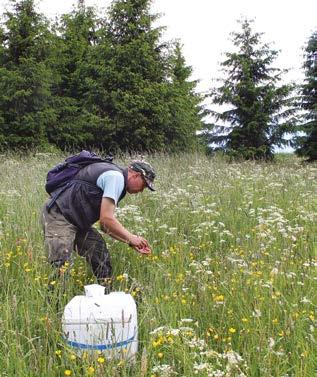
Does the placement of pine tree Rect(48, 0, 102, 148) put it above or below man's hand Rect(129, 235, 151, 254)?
above

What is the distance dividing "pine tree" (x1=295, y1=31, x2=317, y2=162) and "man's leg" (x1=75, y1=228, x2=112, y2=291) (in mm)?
11865

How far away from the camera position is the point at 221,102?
591 inches

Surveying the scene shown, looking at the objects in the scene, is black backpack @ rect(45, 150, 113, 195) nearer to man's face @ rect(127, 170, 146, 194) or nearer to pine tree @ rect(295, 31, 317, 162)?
man's face @ rect(127, 170, 146, 194)

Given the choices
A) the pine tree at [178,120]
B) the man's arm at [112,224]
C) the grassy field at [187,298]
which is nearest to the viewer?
the grassy field at [187,298]

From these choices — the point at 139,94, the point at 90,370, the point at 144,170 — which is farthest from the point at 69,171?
the point at 139,94

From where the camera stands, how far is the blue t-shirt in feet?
11.0

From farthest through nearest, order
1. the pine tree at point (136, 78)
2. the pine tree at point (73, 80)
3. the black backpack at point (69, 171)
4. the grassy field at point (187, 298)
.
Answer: the pine tree at point (73, 80)
the pine tree at point (136, 78)
the black backpack at point (69, 171)
the grassy field at point (187, 298)

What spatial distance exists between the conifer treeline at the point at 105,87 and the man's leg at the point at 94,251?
34.3ft

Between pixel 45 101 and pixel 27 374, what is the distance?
13926 mm

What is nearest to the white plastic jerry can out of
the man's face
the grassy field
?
the grassy field

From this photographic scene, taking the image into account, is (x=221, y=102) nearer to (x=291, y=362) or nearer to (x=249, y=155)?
(x=249, y=155)

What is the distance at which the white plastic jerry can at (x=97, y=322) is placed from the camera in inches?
94.2

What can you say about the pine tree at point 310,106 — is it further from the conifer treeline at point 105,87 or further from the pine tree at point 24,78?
the pine tree at point 24,78

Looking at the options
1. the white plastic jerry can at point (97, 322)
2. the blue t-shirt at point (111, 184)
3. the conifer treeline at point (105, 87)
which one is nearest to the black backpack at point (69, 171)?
the blue t-shirt at point (111, 184)
